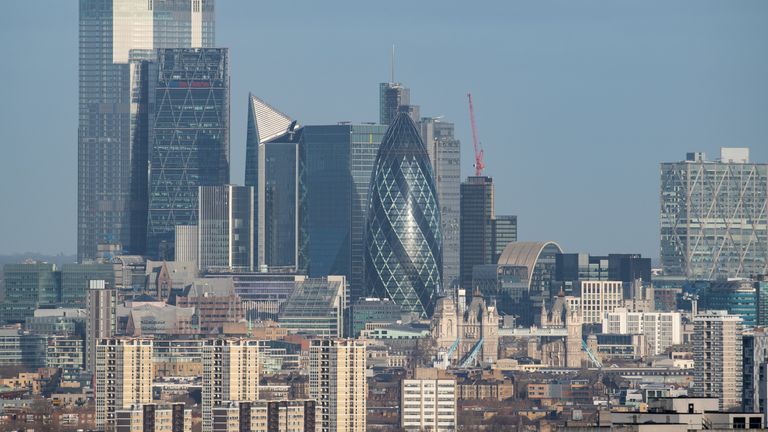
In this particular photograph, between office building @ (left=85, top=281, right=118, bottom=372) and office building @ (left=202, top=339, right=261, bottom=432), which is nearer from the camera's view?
office building @ (left=202, top=339, right=261, bottom=432)

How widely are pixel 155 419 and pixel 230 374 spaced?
11.9 meters

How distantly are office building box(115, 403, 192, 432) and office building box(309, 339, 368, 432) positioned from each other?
532cm

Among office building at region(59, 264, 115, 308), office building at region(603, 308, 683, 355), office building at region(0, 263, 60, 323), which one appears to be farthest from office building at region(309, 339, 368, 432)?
office building at region(603, 308, 683, 355)

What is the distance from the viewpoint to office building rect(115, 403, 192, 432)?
10112 cm

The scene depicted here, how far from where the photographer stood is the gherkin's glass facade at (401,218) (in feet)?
648

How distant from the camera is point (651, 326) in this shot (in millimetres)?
190875

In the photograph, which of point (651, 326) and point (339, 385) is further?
point (651, 326)

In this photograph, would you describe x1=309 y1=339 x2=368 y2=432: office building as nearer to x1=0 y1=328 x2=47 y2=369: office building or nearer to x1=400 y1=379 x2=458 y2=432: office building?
x1=400 y1=379 x2=458 y2=432: office building

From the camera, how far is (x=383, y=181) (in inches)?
7830

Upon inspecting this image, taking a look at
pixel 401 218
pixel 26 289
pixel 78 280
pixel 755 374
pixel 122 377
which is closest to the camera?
pixel 755 374

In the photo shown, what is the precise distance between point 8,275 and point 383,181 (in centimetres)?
2845

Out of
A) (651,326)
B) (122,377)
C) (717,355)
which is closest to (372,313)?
(651,326)

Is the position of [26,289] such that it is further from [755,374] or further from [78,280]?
[755,374]

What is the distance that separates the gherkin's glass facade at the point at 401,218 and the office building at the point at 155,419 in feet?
304
